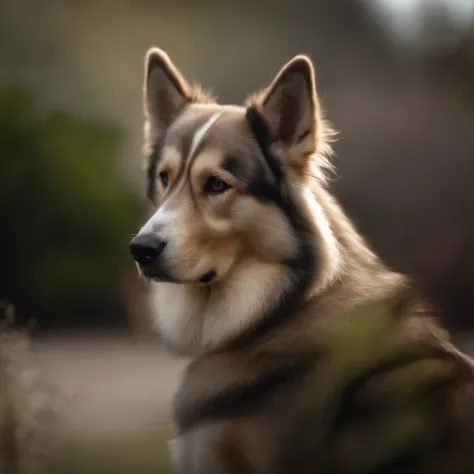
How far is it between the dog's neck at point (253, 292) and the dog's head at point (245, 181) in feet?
0.16

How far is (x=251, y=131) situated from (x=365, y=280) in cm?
63

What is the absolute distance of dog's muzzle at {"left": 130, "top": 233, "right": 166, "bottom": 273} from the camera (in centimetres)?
231

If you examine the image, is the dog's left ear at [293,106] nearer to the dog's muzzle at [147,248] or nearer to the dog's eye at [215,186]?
the dog's eye at [215,186]

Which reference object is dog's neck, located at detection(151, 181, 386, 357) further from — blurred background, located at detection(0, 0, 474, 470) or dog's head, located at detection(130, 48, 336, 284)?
blurred background, located at detection(0, 0, 474, 470)

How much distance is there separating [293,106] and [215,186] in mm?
367

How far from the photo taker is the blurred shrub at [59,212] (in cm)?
365

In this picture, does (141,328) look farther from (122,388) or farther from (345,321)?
(345,321)

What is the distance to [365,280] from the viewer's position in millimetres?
2496

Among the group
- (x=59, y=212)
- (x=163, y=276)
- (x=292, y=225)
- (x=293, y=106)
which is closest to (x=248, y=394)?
(x=163, y=276)

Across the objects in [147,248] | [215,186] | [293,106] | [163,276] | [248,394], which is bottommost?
[248,394]

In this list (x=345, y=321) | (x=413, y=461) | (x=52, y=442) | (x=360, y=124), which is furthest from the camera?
(x=360, y=124)

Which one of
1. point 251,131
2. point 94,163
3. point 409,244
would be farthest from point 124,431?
point 409,244

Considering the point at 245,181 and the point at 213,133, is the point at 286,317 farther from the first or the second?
the point at 213,133

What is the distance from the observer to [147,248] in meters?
2.32
